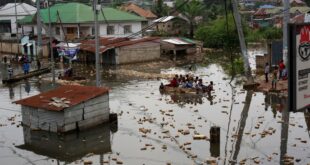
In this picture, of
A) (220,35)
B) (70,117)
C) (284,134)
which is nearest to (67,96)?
(70,117)

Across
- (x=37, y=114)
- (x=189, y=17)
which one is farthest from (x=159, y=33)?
(x=37, y=114)

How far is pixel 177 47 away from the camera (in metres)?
53.3

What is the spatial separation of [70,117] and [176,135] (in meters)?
4.73

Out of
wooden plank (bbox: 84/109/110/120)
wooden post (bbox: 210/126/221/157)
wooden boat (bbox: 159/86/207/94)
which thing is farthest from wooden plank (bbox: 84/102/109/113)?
wooden boat (bbox: 159/86/207/94)

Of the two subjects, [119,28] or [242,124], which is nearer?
[242,124]

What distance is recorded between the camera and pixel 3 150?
19328 millimetres

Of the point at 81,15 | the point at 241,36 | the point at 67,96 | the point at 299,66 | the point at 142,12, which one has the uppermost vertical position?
the point at 142,12

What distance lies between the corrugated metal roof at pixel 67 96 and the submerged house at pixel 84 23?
35009 mm

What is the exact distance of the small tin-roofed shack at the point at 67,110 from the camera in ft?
68.9

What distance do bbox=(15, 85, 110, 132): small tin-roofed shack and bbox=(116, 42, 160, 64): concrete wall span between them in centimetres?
2336

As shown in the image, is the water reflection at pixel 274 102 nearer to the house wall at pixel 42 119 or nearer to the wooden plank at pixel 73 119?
the wooden plank at pixel 73 119

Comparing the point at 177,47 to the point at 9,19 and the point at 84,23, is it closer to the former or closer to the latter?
the point at 84,23

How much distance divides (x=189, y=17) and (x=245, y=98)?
44.4 metres

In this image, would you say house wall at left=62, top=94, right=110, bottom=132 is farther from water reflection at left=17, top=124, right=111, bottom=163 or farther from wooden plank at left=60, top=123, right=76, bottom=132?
water reflection at left=17, top=124, right=111, bottom=163
